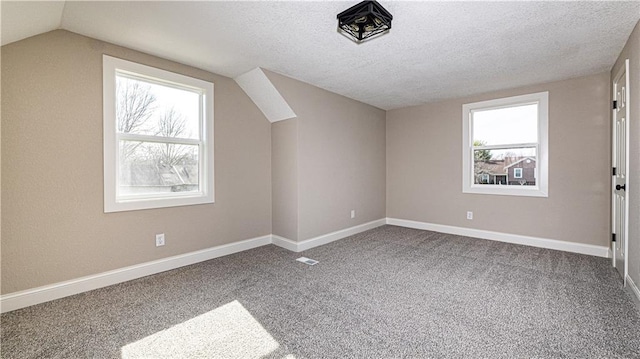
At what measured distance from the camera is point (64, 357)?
Result: 1664 mm

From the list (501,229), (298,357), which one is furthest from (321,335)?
(501,229)

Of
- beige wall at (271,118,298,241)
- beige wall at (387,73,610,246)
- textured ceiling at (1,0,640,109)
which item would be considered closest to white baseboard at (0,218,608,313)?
beige wall at (387,73,610,246)

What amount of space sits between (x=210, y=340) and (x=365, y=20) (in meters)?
2.66

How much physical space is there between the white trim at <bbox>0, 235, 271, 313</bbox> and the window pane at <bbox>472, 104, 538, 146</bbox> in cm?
431

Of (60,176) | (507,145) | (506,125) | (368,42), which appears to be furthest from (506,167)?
(60,176)

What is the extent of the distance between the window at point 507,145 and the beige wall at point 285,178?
300cm

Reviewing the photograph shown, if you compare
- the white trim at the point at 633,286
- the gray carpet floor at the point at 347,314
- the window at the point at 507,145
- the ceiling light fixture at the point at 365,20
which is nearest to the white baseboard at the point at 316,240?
the gray carpet floor at the point at 347,314

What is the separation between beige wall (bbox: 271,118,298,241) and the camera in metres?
3.89

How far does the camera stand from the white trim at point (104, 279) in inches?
88.4

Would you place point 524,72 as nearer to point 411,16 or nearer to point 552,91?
point 552,91

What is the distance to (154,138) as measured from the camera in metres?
3.04

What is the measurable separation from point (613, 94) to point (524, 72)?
1.00 metres

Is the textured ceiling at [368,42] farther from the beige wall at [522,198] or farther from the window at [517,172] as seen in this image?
the window at [517,172]

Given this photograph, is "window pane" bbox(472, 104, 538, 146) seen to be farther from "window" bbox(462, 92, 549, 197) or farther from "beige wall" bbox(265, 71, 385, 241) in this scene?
"beige wall" bbox(265, 71, 385, 241)
